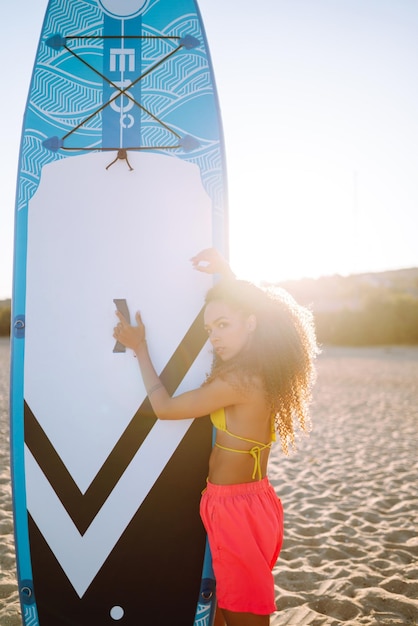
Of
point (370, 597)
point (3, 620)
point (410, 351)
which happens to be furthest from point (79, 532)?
point (410, 351)

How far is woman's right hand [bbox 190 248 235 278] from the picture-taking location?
2047mm

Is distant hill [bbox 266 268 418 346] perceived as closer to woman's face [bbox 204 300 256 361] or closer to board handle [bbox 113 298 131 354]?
board handle [bbox 113 298 131 354]

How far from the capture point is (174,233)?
2.22 m

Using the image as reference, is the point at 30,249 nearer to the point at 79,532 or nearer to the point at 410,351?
the point at 79,532

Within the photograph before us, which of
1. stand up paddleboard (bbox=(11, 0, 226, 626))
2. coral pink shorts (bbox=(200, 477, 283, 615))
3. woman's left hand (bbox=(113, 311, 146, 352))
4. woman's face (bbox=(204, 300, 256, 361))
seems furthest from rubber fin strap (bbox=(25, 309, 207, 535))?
coral pink shorts (bbox=(200, 477, 283, 615))

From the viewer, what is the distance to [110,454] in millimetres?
2180

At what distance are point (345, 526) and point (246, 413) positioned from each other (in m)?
2.68

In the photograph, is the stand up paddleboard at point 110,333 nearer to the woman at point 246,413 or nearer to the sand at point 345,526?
the woman at point 246,413

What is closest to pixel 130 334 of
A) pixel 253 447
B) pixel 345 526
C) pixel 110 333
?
pixel 110 333

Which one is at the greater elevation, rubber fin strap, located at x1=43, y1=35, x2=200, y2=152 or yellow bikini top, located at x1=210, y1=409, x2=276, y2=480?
rubber fin strap, located at x1=43, y1=35, x2=200, y2=152

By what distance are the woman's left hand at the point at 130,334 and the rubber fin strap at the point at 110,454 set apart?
0.17 m

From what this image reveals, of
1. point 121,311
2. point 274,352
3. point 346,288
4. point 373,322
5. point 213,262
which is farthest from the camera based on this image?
point 346,288

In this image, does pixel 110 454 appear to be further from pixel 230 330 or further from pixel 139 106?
pixel 139 106

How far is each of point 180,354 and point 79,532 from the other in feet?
3.06
